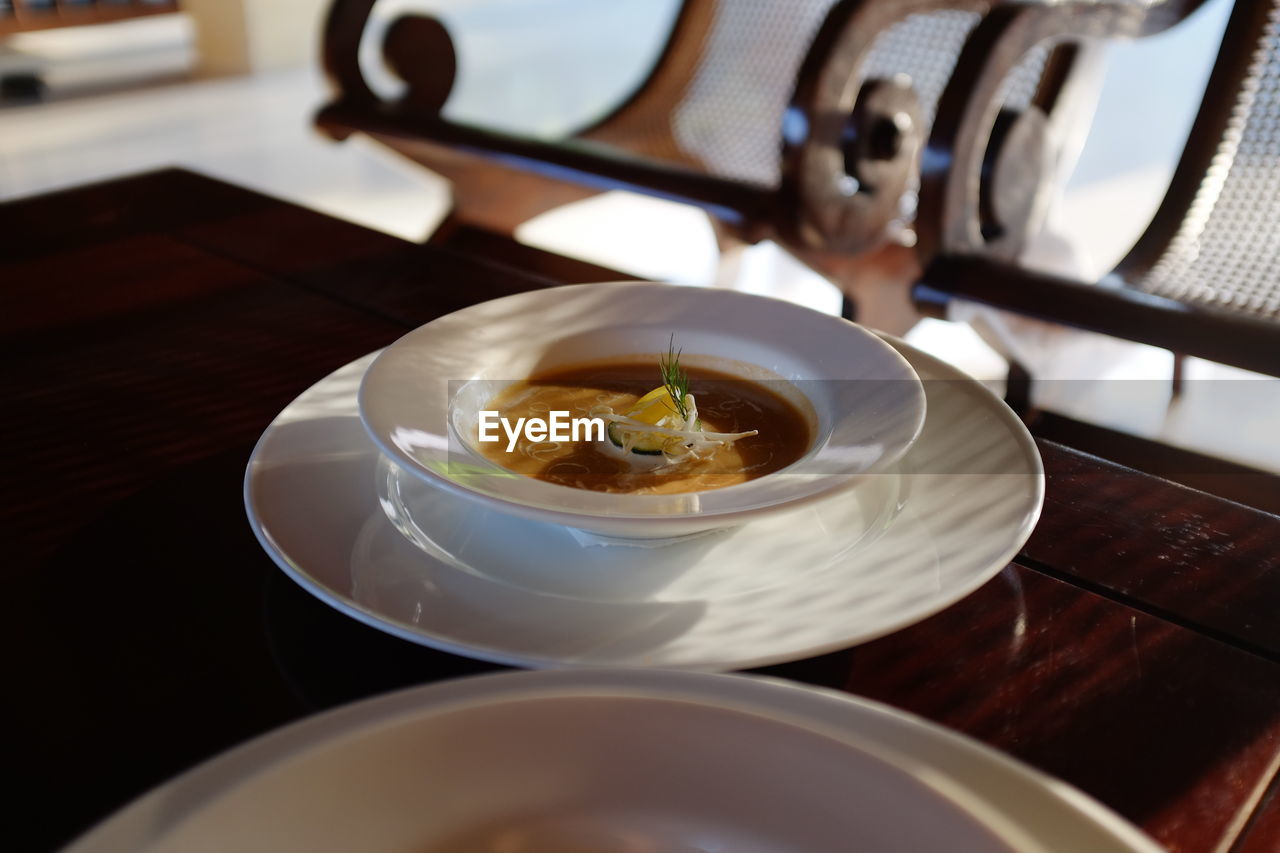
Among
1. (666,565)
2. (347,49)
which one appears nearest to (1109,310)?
(666,565)

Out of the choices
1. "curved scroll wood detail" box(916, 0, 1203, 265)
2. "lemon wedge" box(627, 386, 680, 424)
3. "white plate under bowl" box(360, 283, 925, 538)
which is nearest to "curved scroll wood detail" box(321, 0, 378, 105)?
"curved scroll wood detail" box(916, 0, 1203, 265)

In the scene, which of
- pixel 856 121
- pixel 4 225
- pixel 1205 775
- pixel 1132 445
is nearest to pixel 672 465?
pixel 1205 775

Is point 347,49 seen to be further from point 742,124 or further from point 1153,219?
point 1153,219

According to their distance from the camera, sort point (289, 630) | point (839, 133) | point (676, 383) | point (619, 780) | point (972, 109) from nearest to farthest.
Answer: point (619, 780) < point (289, 630) < point (676, 383) < point (972, 109) < point (839, 133)

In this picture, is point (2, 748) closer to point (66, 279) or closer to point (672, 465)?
point (672, 465)

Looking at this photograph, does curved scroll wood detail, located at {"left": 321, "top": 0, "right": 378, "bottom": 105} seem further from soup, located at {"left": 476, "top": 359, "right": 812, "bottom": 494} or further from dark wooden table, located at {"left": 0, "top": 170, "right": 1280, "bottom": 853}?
soup, located at {"left": 476, "top": 359, "right": 812, "bottom": 494}

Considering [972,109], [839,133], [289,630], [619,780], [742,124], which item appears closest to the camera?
[619,780]

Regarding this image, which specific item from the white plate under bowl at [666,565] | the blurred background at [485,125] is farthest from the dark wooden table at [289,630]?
the blurred background at [485,125]
